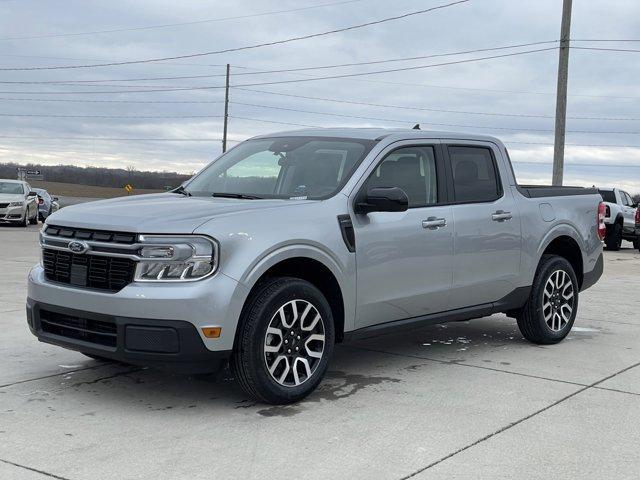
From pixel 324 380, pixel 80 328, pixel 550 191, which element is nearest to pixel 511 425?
pixel 324 380

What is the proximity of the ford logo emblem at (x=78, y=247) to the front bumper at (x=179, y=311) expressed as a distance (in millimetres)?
297

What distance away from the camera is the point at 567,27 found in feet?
74.1

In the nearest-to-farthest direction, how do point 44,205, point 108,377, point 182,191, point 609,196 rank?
point 108,377 < point 182,191 < point 609,196 < point 44,205

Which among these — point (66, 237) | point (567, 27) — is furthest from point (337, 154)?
point (567, 27)

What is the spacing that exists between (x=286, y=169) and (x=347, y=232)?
0.85 m

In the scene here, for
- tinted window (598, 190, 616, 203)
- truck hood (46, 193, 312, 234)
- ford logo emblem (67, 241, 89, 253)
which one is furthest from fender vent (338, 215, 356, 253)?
tinted window (598, 190, 616, 203)

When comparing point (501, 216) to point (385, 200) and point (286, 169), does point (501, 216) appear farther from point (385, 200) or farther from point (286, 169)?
point (286, 169)

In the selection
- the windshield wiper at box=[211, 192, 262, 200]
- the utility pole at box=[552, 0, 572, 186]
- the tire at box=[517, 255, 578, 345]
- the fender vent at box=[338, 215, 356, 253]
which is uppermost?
the utility pole at box=[552, 0, 572, 186]

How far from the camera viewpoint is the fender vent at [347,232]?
18.5 ft

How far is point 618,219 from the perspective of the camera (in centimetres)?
2370

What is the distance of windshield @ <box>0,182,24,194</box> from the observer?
26844mm

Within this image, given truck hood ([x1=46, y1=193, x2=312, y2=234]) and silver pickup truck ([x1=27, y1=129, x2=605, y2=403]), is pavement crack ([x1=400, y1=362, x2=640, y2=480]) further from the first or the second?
truck hood ([x1=46, y1=193, x2=312, y2=234])

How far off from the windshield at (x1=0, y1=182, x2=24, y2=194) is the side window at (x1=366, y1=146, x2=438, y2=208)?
75.2 feet

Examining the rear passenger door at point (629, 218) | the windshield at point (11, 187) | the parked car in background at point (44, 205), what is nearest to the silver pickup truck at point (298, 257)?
the rear passenger door at point (629, 218)
